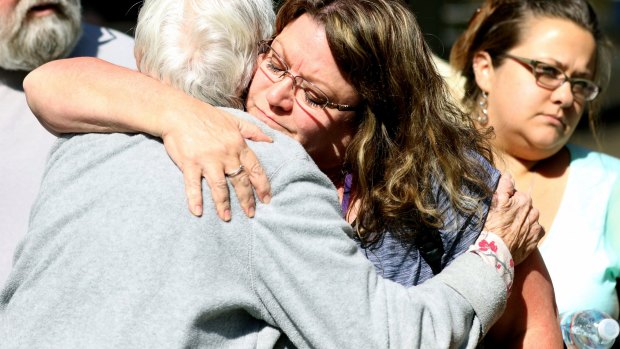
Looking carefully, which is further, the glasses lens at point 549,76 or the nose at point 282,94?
the glasses lens at point 549,76

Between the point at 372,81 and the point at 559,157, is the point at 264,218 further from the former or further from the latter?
the point at 559,157

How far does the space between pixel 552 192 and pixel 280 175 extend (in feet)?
5.28

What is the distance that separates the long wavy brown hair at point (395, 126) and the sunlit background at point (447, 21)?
14.6 inches

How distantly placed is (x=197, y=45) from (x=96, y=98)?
0.26 meters

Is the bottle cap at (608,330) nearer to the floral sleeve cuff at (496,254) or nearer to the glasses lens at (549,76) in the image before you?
the floral sleeve cuff at (496,254)

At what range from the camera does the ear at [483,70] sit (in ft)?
10.4

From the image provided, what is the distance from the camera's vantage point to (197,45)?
196 centimetres

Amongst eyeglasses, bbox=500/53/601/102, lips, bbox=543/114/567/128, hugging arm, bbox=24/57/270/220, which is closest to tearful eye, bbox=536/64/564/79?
eyeglasses, bbox=500/53/601/102

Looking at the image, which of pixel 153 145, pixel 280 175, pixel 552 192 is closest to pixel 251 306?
pixel 280 175

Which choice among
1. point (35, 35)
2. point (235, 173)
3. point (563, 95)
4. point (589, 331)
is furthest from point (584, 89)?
point (35, 35)

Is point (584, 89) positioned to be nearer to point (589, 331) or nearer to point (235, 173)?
point (589, 331)

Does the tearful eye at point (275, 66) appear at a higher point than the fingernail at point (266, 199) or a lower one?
higher

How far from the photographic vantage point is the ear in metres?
3.18

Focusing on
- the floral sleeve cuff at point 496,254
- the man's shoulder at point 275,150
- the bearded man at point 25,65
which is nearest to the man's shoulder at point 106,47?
the bearded man at point 25,65
